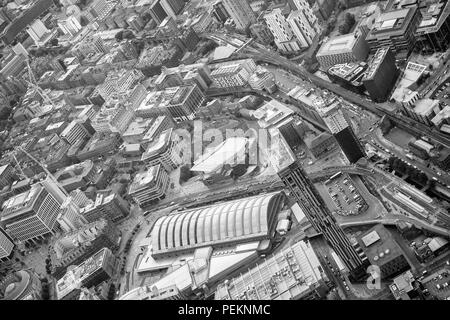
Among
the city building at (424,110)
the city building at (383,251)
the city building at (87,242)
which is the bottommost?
the city building at (383,251)

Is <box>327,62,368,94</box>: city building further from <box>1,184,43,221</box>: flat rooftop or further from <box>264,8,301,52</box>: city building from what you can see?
<box>1,184,43,221</box>: flat rooftop

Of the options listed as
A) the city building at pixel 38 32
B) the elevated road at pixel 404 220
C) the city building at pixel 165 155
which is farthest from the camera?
the city building at pixel 38 32

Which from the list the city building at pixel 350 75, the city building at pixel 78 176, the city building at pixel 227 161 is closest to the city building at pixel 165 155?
the city building at pixel 227 161

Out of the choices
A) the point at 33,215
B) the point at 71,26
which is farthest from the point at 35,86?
the point at 33,215

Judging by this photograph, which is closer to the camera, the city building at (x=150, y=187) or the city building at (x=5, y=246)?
the city building at (x=150, y=187)

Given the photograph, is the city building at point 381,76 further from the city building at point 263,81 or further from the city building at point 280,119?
the city building at point 263,81
